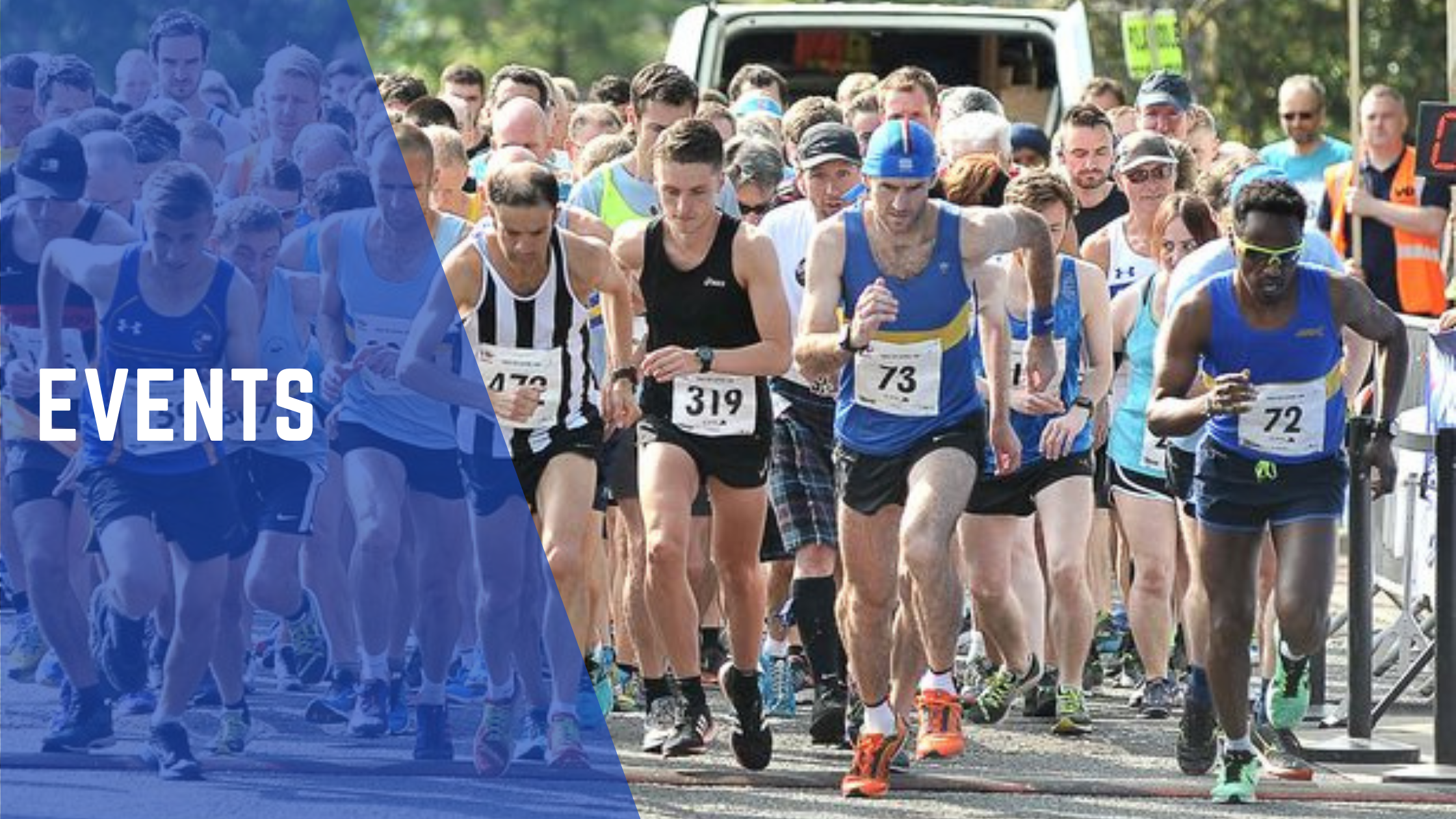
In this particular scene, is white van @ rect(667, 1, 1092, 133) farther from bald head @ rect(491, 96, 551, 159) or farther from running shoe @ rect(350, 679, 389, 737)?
running shoe @ rect(350, 679, 389, 737)

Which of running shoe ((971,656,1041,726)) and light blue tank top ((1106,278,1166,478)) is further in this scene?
light blue tank top ((1106,278,1166,478))

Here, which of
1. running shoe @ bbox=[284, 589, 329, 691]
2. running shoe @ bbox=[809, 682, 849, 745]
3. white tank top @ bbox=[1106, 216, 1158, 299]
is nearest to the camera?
running shoe @ bbox=[809, 682, 849, 745]

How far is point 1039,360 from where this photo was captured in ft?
43.9

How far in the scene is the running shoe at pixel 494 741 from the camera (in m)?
12.6

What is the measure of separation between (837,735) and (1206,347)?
81.7 inches

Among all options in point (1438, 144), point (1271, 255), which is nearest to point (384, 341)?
point (1271, 255)

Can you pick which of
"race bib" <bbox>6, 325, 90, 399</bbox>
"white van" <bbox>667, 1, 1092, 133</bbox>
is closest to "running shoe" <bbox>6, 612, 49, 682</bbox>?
"race bib" <bbox>6, 325, 90, 399</bbox>

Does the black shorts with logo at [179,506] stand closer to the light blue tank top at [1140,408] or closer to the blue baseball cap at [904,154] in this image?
the blue baseball cap at [904,154]

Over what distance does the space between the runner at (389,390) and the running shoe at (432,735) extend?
0.35 feet

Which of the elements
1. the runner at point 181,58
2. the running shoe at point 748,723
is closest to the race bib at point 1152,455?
the running shoe at point 748,723

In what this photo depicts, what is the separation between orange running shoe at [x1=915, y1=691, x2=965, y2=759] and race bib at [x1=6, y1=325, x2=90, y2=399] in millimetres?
2759

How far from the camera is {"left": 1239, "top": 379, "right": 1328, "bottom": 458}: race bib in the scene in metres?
12.2

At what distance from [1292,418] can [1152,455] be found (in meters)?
2.07

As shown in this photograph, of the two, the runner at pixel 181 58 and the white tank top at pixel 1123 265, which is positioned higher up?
the runner at pixel 181 58
